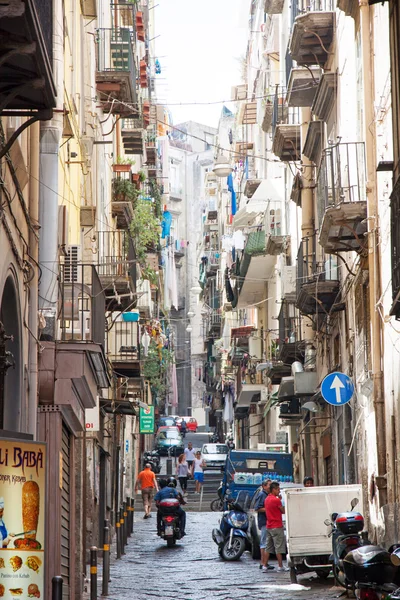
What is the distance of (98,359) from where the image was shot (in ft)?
53.5

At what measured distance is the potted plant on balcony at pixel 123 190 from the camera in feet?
111

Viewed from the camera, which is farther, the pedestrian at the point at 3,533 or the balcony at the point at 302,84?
the balcony at the point at 302,84

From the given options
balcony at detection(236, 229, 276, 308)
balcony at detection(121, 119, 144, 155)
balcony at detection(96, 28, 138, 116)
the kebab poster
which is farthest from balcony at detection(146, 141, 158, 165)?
the kebab poster

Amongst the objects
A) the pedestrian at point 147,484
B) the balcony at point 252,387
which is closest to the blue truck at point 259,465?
the pedestrian at point 147,484

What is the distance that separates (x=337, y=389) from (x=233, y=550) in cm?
432

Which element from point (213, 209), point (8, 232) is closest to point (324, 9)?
point (8, 232)

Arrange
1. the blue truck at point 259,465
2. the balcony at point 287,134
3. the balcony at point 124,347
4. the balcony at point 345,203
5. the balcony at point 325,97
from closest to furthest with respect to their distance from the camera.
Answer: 1. the balcony at point 345,203
2. the balcony at point 325,97
3. the blue truck at point 259,465
4. the balcony at point 287,134
5. the balcony at point 124,347

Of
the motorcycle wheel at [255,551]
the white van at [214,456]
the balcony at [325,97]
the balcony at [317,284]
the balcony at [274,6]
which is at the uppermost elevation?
the balcony at [274,6]

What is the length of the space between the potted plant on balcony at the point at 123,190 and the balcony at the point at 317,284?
7751 mm

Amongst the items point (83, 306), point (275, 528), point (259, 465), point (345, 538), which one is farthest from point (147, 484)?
point (345, 538)

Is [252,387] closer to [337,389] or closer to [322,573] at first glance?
[337,389]

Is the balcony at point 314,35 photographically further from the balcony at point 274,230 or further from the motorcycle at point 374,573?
the motorcycle at point 374,573

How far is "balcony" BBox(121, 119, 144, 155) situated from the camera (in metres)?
36.5

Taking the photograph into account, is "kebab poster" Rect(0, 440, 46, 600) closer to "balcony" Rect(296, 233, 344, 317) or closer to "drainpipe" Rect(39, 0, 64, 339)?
"drainpipe" Rect(39, 0, 64, 339)
